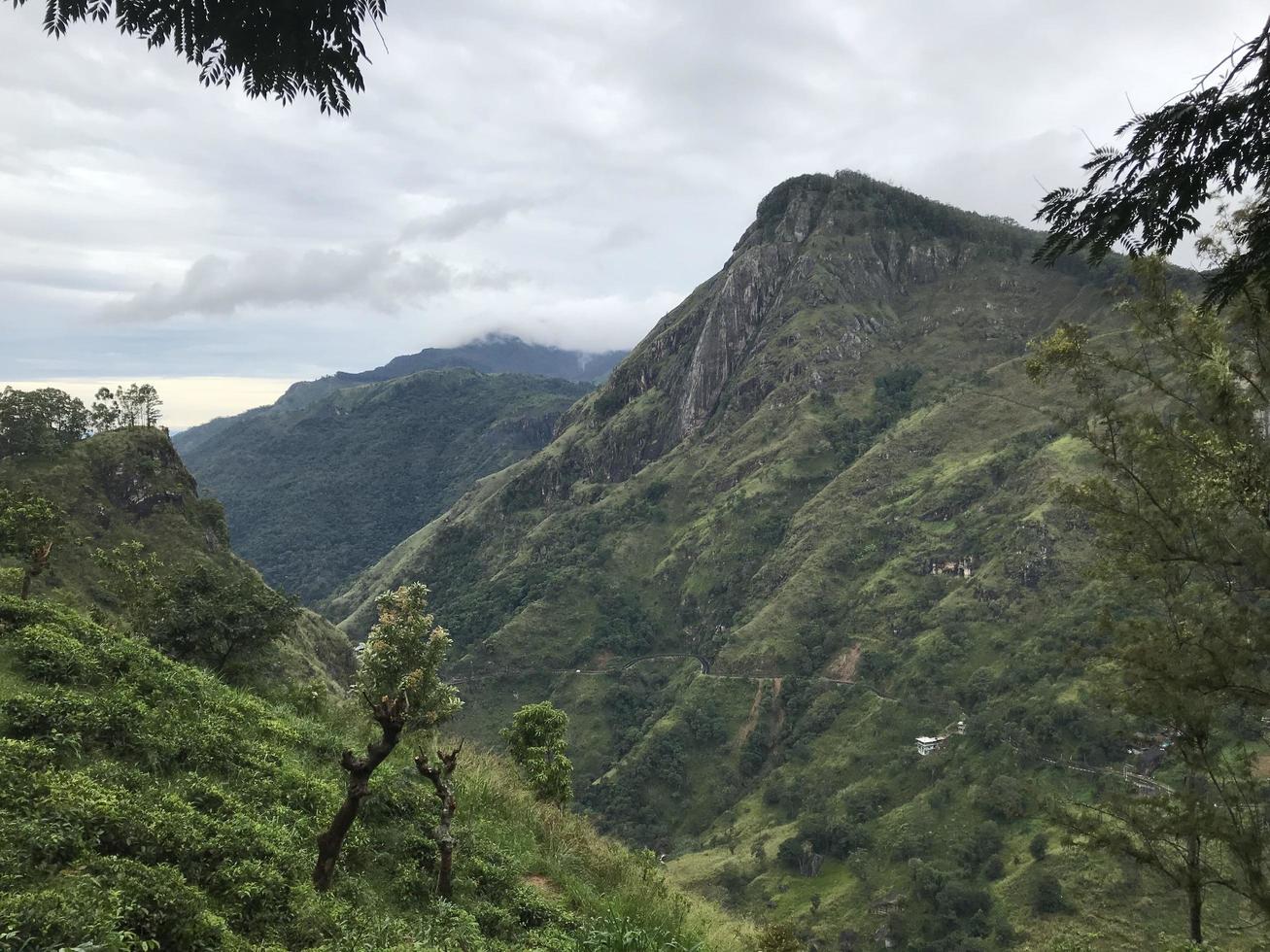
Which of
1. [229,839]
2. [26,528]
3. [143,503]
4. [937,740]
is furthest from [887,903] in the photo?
[229,839]

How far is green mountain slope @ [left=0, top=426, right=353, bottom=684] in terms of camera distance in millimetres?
86938

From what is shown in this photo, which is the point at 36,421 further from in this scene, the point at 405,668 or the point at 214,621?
the point at 405,668

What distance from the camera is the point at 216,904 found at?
7520 mm

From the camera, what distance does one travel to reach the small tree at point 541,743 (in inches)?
1187

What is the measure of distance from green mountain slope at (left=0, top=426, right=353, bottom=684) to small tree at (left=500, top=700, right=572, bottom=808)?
48.3 meters

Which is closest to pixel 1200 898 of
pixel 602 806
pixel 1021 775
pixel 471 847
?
pixel 471 847

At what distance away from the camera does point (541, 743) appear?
114 feet

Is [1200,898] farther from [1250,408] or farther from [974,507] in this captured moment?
[974,507]

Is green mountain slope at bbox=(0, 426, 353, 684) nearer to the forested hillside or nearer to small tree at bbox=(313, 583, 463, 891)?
the forested hillside

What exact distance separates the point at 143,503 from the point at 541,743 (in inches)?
3545

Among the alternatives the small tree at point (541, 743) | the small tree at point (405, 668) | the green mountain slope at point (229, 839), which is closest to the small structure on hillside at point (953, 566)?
Result: the small tree at point (541, 743)

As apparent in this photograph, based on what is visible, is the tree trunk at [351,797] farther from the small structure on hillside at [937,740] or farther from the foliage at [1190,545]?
the small structure on hillside at [937,740]

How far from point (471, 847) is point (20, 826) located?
22.4ft

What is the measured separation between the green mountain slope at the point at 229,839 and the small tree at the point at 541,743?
14367 mm
